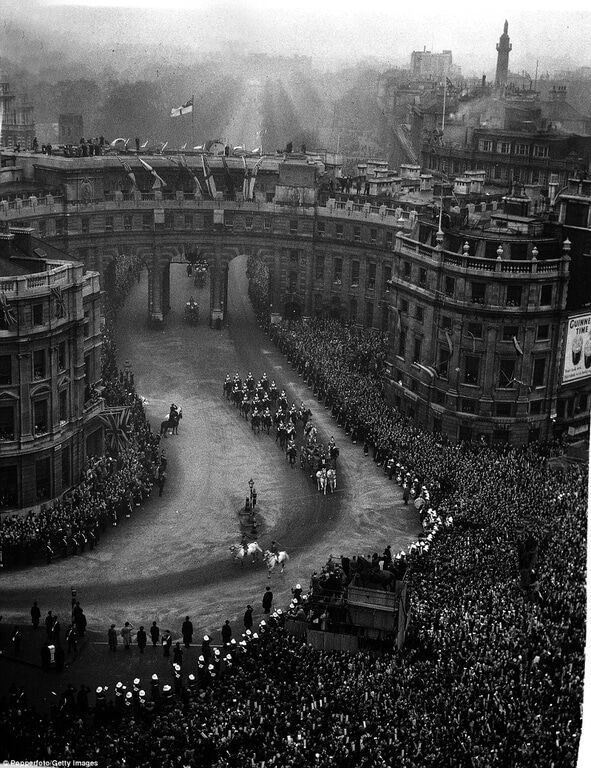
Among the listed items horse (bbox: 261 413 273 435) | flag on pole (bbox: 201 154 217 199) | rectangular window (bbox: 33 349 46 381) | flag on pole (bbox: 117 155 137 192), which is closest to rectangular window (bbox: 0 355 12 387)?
rectangular window (bbox: 33 349 46 381)

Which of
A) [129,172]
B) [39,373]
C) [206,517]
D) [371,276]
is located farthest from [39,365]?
[371,276]

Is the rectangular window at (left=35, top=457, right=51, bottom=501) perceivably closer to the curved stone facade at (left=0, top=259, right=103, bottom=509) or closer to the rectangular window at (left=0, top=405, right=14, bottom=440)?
the curved stone facade at (left=0, top=259, right=103, bottom=509)

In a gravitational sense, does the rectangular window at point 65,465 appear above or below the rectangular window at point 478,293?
below

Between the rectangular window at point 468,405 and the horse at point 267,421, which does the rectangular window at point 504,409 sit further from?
the horse at point 267,421

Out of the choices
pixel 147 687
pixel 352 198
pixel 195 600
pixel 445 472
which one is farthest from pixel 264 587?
pixel 352 198

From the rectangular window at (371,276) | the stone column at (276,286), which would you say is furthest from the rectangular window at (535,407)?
the stone column at (276,286)

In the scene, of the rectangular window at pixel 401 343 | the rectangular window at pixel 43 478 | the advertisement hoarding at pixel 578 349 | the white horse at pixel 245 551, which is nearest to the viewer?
the white horse at pixel 245 551

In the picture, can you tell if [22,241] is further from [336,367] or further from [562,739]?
[562,739]

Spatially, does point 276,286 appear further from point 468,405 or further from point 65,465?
point 65,465
